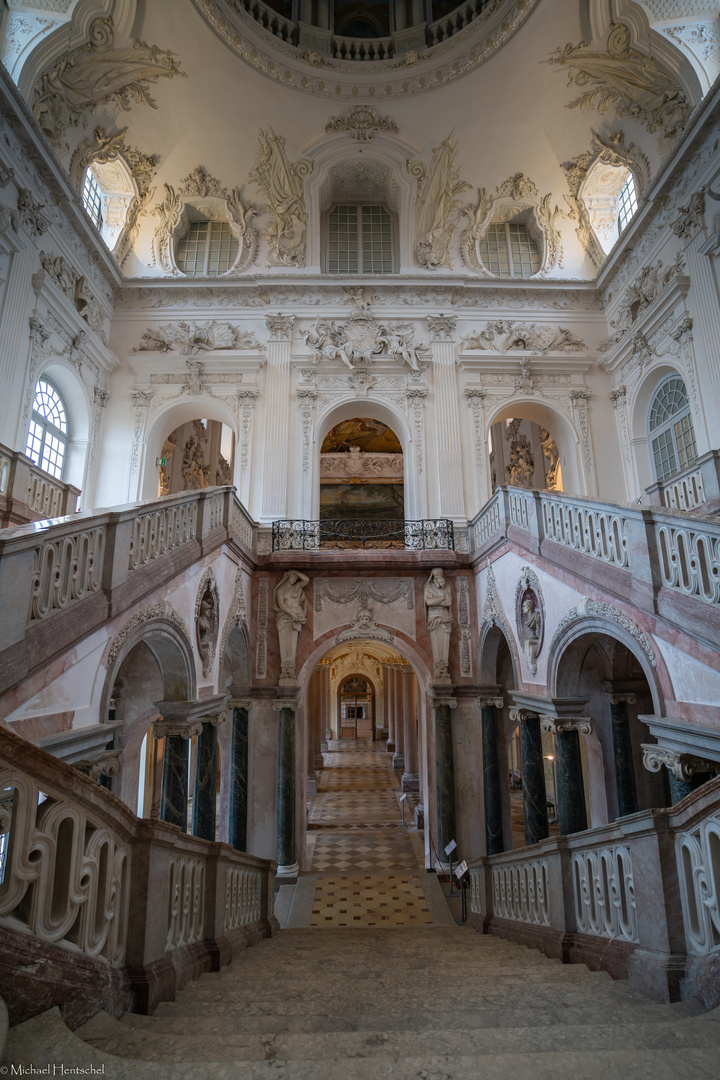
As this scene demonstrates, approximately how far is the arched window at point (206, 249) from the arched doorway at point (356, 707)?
26.1 meters

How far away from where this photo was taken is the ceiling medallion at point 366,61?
1412cm

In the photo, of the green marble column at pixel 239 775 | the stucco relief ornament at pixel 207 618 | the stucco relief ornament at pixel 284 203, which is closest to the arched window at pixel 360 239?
the stucco relief ornament at pixel 284 203

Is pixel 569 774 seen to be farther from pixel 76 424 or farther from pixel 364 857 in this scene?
pixel 76 424

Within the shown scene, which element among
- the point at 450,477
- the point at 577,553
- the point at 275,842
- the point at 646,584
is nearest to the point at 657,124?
Result: the point at 450,477

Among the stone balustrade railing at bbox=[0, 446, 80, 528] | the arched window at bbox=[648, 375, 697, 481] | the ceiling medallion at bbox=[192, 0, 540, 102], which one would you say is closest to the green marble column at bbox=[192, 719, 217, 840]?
the stone balustrade railing at bbox=[0, 446, 80, 528]

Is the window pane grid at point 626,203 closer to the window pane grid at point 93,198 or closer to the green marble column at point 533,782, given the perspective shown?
the green marble column at point 533,782

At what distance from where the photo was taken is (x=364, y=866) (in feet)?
41.8

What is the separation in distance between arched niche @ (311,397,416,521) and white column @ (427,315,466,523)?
652 mm

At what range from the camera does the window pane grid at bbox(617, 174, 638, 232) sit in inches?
591

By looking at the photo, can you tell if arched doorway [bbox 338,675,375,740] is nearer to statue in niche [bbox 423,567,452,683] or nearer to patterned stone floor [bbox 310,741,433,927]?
patterned stone floor [bbox 310,741,433,927]

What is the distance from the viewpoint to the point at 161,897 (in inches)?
148

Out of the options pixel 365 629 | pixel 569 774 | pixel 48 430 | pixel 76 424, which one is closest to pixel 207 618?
pixel 365 629

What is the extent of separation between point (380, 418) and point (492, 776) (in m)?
8.68

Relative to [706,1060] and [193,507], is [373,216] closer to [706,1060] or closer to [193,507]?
[193,507]
